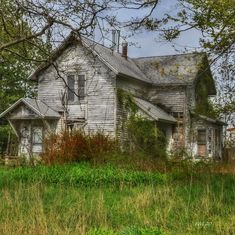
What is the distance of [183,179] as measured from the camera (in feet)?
48.2

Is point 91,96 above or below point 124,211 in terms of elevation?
above

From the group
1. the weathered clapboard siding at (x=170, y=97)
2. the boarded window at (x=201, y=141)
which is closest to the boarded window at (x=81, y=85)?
the weathered clapboard siding at (x=170, y=97)

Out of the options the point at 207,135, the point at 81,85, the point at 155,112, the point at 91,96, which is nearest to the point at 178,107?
the point at 207,135

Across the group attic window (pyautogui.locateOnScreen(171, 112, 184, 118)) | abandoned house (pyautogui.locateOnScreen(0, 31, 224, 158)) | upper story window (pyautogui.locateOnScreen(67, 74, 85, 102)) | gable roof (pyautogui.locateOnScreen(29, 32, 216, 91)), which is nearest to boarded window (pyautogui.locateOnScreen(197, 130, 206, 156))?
abandoned house (pyautogui.locateOnScreen(0, 31, 224, 158))

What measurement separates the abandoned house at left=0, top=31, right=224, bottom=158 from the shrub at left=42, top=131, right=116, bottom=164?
6.50 metres

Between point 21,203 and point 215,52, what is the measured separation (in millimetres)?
5529

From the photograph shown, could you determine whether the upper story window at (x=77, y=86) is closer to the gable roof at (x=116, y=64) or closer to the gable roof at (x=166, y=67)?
the gable roof at (x=116, y=64)

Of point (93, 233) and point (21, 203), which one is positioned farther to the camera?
point (21, 203)

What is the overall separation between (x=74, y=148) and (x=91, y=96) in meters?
9.33

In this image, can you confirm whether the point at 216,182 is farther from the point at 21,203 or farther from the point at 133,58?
the point at 133,58

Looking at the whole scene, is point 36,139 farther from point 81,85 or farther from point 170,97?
point 170,97

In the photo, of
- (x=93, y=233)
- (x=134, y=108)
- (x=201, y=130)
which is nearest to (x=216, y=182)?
(x=93, y=233)

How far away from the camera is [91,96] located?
28547 mm

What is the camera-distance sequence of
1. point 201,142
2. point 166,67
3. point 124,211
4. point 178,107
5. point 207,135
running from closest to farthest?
point 124,211, point 207,135, point 178,107, point 201,142, point 166,67
